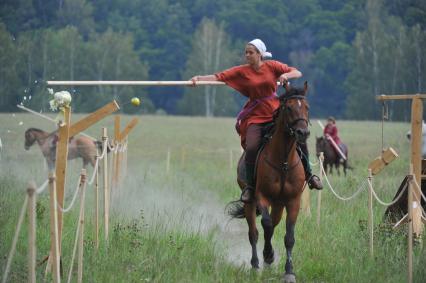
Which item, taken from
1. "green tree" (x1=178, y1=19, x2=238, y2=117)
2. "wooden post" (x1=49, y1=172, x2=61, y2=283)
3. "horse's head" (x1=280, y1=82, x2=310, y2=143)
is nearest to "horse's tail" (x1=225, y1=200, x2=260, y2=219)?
"horse's head" (x1=280, y1=82, x2=310, y2=143)

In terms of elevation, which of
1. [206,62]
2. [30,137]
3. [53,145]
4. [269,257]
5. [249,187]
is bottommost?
[269,257]

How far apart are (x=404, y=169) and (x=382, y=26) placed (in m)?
23.1

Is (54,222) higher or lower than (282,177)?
lower

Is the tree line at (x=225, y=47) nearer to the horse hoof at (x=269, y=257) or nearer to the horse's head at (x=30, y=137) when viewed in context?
the horse's head at (x=30, y=137)

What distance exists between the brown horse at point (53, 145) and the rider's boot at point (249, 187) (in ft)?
28.6

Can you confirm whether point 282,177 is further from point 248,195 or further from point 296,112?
point 296,112

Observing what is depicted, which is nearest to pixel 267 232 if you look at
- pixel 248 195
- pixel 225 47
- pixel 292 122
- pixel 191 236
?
pixel 248 195

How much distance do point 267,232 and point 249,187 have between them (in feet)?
2.36

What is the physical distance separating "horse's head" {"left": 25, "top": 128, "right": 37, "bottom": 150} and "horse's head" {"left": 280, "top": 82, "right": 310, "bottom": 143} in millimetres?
13377

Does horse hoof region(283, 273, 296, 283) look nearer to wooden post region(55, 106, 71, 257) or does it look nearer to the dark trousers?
the dark trousers

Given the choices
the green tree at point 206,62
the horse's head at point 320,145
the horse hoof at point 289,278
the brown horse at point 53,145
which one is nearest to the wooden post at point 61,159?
the horse hoof at point 289,278

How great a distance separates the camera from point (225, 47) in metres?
75.6

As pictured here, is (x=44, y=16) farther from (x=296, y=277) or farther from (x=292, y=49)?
(x=292, y=49)

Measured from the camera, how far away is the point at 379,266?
11.6m
